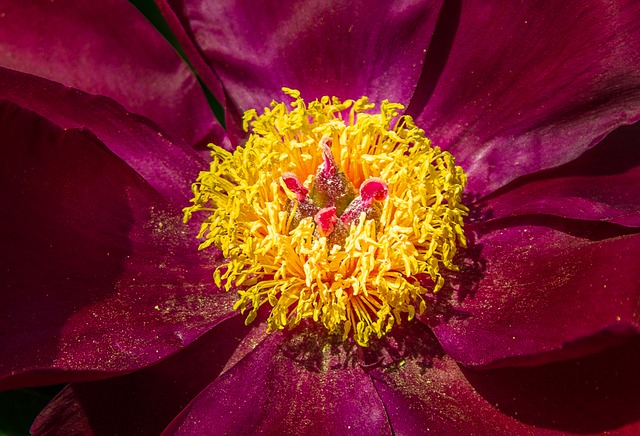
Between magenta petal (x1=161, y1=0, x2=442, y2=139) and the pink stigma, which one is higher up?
magenta petal (x1=161, y1=0, x2=442, y2=139)

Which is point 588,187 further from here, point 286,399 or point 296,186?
point 286,399

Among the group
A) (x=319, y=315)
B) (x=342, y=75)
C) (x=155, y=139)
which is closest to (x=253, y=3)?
(x=342, y=75)

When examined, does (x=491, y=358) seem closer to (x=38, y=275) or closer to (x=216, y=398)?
(x=216, y=398)

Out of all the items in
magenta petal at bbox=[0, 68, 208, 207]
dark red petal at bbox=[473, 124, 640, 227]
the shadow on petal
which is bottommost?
the shadow on petal

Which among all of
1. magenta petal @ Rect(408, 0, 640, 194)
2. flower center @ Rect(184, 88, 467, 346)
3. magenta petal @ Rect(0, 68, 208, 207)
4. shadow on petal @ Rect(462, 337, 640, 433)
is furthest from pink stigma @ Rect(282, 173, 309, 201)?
shadow on petal @ Rect(462, 337, 640, 433)

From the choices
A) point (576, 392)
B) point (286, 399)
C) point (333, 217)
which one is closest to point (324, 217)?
point (333, 217)

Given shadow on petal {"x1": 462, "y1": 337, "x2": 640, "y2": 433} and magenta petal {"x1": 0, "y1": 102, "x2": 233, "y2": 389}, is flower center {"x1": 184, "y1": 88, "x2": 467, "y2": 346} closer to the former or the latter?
magenta petal {"x1": 0, "y1": 102, "x2": 233, "y2": 389}
